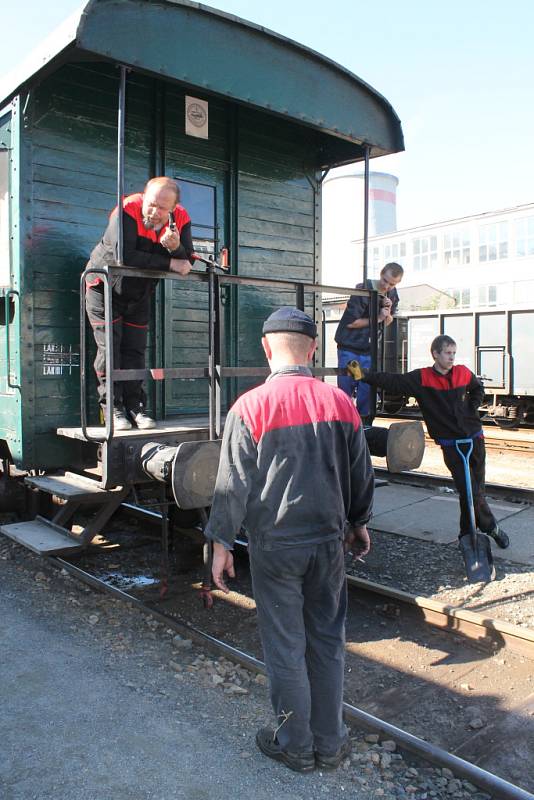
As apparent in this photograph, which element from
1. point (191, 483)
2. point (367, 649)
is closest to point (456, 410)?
point (367, 649)

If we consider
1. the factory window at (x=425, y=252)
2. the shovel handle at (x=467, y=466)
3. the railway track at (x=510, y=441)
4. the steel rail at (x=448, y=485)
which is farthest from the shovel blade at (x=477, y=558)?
the factory window at (x=425, y=252)

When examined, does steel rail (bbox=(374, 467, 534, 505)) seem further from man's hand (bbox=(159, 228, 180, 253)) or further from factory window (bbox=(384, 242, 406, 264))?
factory window (bbox=(384, 242, 406, 264))

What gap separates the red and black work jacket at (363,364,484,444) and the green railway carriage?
4.58 feet

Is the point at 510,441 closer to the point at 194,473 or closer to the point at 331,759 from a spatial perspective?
the point at 194,473

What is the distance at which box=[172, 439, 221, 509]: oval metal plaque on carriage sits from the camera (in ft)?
12.7

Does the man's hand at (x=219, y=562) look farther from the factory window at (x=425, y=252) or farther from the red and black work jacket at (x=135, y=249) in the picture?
the factory window at (x=425, y=252)

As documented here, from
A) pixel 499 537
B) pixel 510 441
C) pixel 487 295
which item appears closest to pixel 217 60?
pixel 499 537

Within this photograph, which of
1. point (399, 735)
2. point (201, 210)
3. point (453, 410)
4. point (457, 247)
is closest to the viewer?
point (399, 735)

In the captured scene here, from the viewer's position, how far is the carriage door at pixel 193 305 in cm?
564

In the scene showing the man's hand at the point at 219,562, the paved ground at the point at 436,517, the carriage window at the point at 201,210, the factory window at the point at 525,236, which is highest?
the factory window at the point at 525,236

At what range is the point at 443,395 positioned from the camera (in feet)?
17.5

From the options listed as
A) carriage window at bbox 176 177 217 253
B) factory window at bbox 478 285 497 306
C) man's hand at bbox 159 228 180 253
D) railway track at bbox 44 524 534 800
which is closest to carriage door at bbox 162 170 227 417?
carriage window at bbox 176 177 217 253

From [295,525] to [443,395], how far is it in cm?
294

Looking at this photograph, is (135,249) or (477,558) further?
(477,558)
